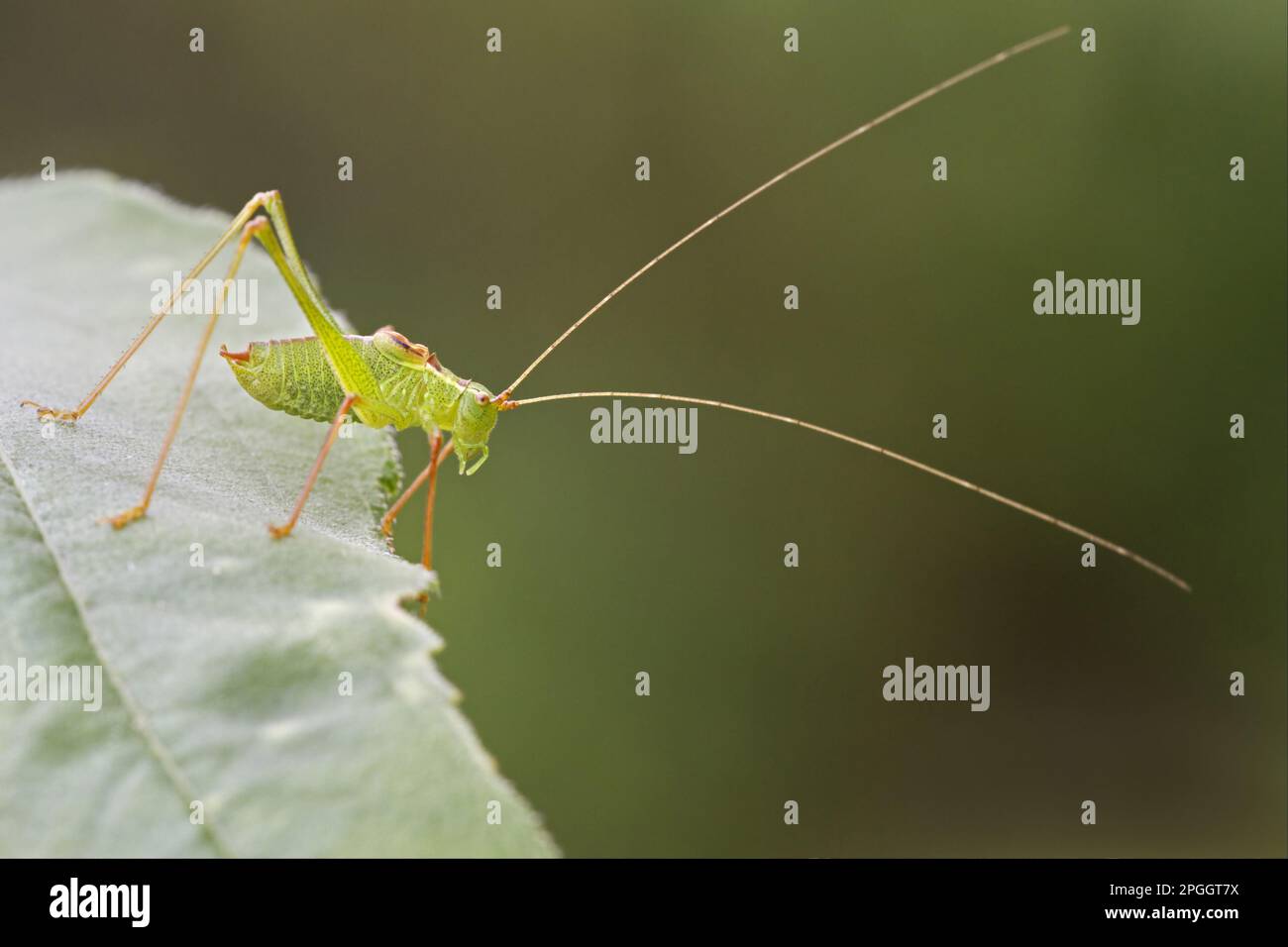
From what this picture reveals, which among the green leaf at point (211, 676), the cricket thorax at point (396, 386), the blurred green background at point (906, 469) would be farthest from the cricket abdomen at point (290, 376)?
the blurred green background at point (906, 469)

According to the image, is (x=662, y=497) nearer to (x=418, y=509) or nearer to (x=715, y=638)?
(x=715, y=638)

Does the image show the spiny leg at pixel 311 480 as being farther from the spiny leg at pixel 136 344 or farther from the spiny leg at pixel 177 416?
the spiny leg at pixel 136 344

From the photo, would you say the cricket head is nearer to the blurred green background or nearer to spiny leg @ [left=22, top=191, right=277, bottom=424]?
spiny leg @ [left=22, top=191, right=277, bottom=424]

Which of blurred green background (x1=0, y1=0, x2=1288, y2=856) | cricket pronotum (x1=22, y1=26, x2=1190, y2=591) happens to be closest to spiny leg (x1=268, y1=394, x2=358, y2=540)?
cricket pronotum (x1=22, y1=26, x2=1190, y2=591)

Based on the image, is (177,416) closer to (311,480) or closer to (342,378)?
(311,480)

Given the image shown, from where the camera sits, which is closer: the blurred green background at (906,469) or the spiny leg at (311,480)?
the spiny leg at (311,480)
